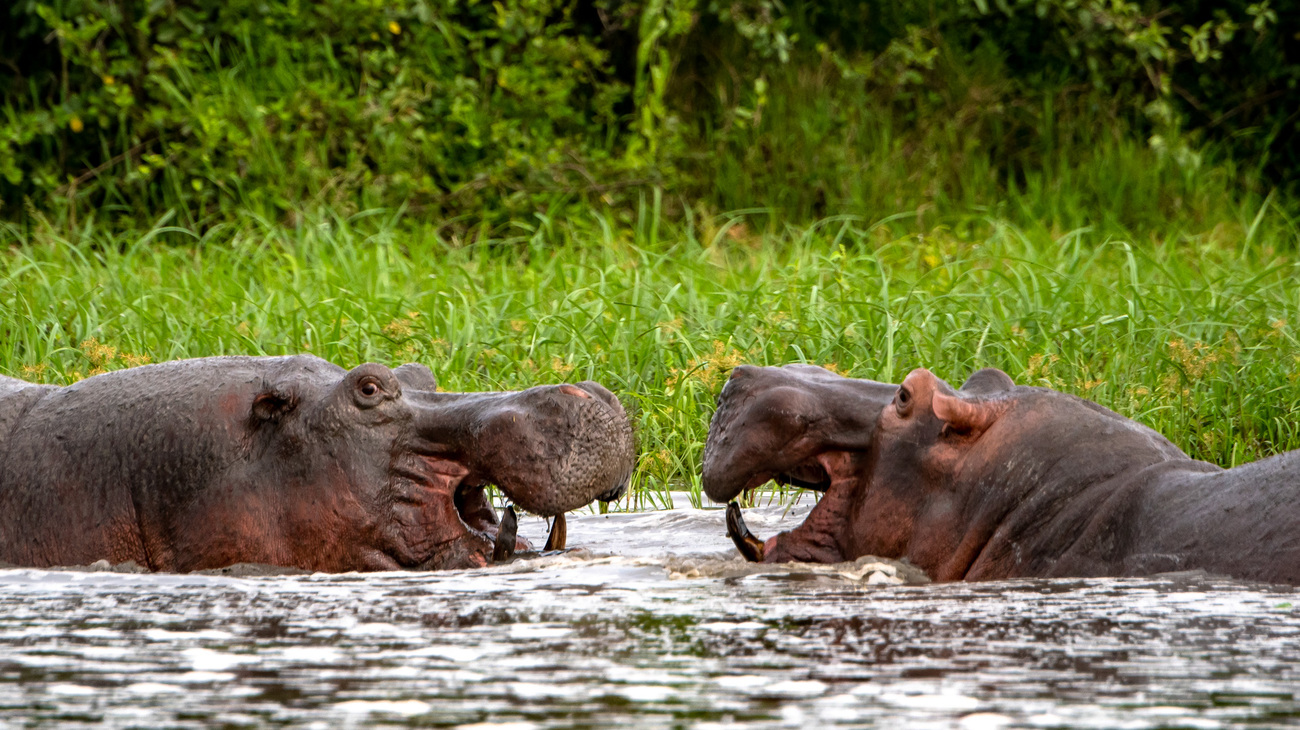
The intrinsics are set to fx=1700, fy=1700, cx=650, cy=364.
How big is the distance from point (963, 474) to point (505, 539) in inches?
36.7

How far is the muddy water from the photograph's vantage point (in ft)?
7.04

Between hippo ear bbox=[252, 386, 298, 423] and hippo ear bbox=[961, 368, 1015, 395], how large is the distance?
136 centimetres

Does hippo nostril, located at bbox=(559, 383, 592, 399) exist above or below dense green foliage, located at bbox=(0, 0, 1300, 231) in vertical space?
below

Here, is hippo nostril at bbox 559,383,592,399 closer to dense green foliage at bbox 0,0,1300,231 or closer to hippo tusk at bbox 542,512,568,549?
hippo tusk at bbox 542,512,568,549

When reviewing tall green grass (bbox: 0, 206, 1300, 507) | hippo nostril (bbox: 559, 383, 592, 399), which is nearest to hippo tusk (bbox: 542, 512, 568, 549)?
hippo nostril (bbox: 559, 383, 592, 399)

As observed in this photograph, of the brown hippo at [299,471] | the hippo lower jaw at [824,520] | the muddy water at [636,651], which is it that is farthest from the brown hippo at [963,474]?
the brown hippo at [299,471]

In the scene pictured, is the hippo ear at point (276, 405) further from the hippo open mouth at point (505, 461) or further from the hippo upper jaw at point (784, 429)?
the hippo upper jaw at point (784, 429)

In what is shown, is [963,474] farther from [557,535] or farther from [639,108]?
[639,108]

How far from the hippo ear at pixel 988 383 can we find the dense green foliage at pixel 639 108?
5.34 m

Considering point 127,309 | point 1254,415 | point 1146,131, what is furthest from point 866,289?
point 1146,131

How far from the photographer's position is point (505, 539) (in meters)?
3.46

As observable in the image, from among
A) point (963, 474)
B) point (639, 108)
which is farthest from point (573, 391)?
point (639, 108)

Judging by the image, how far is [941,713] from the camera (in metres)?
2.10

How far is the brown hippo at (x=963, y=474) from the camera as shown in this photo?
10.1 feet
